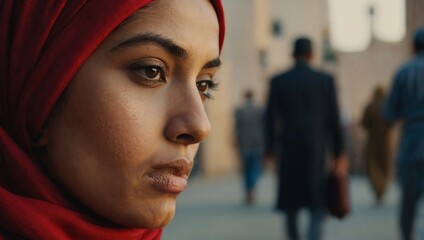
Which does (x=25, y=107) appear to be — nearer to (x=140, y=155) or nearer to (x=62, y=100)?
(x=62, y=100)

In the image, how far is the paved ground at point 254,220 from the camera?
25.3 feet

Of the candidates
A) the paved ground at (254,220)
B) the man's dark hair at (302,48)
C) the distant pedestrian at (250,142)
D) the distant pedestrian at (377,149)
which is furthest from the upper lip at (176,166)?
the distant pedestrian at (250,142)

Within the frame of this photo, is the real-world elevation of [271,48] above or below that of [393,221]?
above

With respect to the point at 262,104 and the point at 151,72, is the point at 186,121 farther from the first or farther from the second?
the point at 262,104

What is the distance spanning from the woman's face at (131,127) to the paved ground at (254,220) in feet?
17.3

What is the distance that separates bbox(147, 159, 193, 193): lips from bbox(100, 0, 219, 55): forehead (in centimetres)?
22

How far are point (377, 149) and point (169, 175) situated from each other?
1043 cm

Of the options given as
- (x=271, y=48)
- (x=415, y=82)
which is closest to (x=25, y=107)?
(x=415, y=82)

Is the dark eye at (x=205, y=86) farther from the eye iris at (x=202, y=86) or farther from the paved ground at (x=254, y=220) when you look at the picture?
the paved ground at (x=254, y=220)

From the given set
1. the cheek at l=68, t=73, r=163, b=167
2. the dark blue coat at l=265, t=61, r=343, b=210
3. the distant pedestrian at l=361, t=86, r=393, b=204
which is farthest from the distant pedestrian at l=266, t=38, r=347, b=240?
the distant pedestrian at l=361, t=86, r=393, b=204

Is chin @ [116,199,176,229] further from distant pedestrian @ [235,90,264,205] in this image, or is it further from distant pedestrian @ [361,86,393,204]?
distant pedestrian @ [235,90,264,205]

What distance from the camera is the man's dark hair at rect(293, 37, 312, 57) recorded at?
6234mm

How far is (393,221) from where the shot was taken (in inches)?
356

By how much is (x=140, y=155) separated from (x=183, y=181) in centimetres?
10
